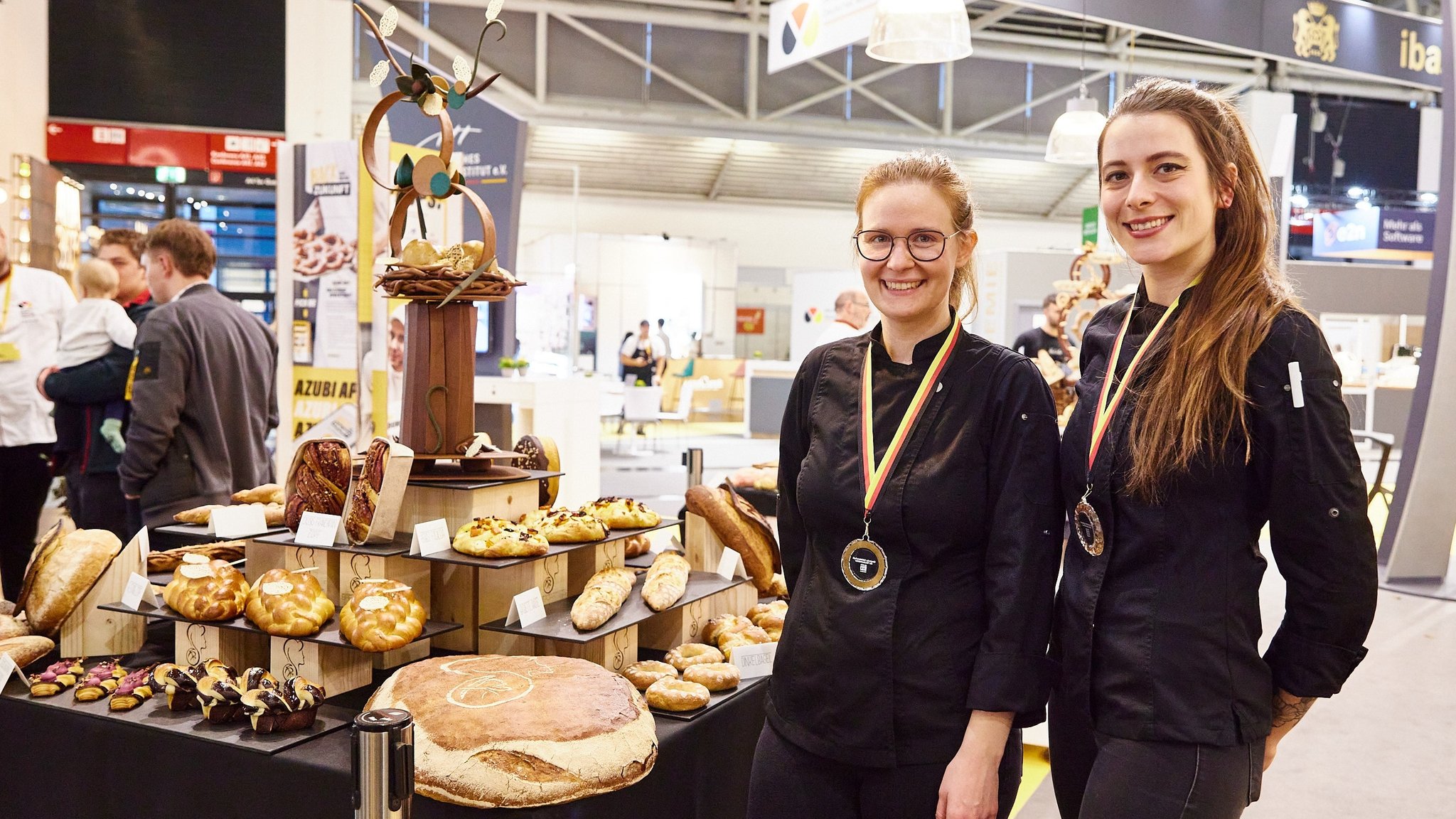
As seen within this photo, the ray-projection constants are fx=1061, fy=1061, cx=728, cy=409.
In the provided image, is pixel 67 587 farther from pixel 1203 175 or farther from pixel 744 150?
pixel 744 150

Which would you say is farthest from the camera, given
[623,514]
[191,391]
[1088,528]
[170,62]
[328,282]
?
[170,62]

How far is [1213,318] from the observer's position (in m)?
1.27

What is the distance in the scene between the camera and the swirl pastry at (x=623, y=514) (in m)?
2.43

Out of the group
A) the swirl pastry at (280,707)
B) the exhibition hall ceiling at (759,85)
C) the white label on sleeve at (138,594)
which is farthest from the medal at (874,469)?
the exhibition hall ceiling at (759,85)

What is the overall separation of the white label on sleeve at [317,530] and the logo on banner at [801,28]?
5.80 m

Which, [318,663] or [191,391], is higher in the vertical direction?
[191,391]

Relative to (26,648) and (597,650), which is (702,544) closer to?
(597,650)

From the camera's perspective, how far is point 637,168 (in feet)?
58.7

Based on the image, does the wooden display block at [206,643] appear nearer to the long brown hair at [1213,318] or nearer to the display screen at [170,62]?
the long brown hair at [1213,318]

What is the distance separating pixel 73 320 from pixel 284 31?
18.5ft

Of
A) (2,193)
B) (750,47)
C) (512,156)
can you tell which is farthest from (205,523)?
(750,47)

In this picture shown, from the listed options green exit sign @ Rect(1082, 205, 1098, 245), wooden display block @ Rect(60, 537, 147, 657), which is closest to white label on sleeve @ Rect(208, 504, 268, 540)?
wooden display block @ Rect(60, 537, 147, 657)

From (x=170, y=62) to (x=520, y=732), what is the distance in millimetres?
8754

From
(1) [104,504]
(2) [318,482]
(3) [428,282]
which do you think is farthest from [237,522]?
(1) [104,504]
